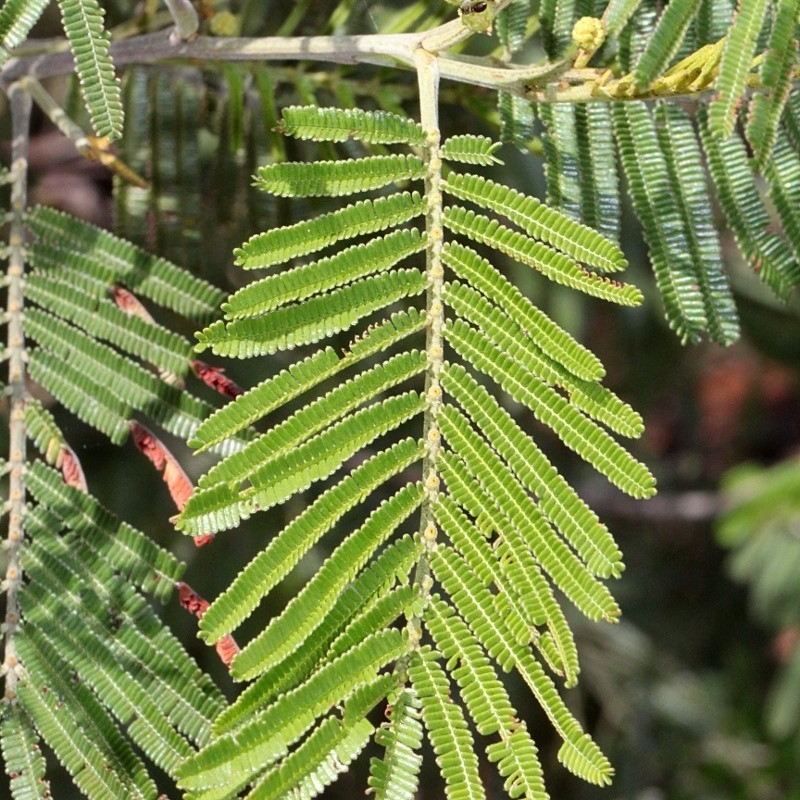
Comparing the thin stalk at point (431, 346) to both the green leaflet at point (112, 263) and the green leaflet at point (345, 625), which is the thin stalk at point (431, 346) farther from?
the green leaflet at point (112, 263)

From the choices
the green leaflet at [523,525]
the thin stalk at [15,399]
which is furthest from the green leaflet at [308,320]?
the thin stalk at [15,399]

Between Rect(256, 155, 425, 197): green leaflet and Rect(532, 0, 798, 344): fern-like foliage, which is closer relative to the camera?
Rect(256, 155, 425, 197): green leaflet

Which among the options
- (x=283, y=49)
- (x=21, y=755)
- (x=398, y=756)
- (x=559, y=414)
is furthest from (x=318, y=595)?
(x=283, y=49)

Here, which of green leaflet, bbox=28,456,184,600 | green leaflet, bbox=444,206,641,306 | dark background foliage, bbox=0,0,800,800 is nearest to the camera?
green leaflet, bbox=444,206,641,306

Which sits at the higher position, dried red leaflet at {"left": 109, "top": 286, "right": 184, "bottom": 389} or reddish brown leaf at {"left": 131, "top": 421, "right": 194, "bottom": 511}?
dried red leaflet at {"left": 109, "top": 286, "right": 184, "bottom": 389}

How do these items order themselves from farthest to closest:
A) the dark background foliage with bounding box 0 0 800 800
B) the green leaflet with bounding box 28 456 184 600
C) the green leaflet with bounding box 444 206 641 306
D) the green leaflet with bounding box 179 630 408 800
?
the dark background foliage with bounding box 0 0 800 800 < the green leaflet with bounding box 28 456 184 600 < the green leaflet with bounding box 444 206 641 306 < the green leaflet with bounding box 179 630 408 800

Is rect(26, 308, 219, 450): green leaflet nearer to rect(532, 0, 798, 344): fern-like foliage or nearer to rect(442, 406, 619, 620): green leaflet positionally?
rect(442, 406, 619, 620): green leaflet

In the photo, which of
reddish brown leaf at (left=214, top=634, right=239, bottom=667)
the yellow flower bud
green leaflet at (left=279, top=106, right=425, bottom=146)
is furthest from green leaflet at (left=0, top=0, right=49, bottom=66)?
reddish brown leaf at (left=214, top=634, right=239, bottom=667)
